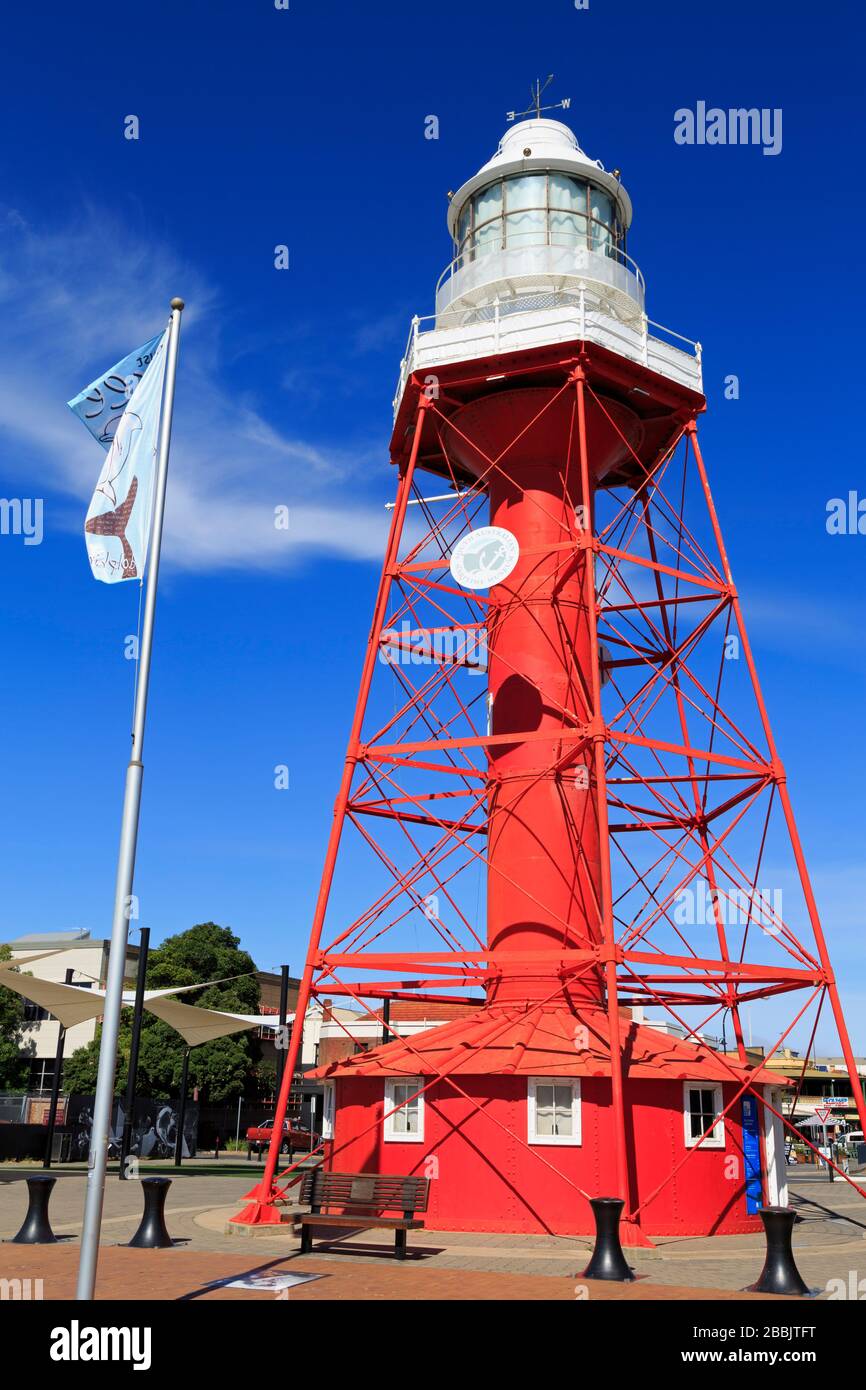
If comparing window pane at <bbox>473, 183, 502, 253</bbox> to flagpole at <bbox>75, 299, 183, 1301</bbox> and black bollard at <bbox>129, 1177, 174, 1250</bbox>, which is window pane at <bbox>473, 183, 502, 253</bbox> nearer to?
flagpole at <bbox>75, 299, 183, 1301</bbox>

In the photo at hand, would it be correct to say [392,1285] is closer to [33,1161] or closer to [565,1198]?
[565,1198]

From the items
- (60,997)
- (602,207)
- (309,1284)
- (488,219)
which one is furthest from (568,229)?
(60,997)

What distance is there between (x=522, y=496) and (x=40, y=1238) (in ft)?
57.2

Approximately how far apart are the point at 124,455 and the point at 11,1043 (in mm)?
59311

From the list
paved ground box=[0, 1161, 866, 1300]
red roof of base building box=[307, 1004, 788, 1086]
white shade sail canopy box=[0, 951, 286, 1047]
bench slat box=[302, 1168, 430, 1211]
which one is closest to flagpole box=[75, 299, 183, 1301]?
paved ground box=[0, 1161, 866, 1300]

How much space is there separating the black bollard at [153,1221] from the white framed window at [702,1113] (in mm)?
9110

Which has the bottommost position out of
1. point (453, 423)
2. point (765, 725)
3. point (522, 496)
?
point (765, 725)

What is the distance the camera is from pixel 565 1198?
771 inches

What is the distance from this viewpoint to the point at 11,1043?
65.2m

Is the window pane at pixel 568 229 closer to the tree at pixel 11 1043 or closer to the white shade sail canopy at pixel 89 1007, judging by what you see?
the white shade sail canopy at pixel 89 1007

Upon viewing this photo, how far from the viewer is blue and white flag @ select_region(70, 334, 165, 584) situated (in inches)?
531

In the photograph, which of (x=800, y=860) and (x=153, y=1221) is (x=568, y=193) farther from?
(x=153, y=1221)
